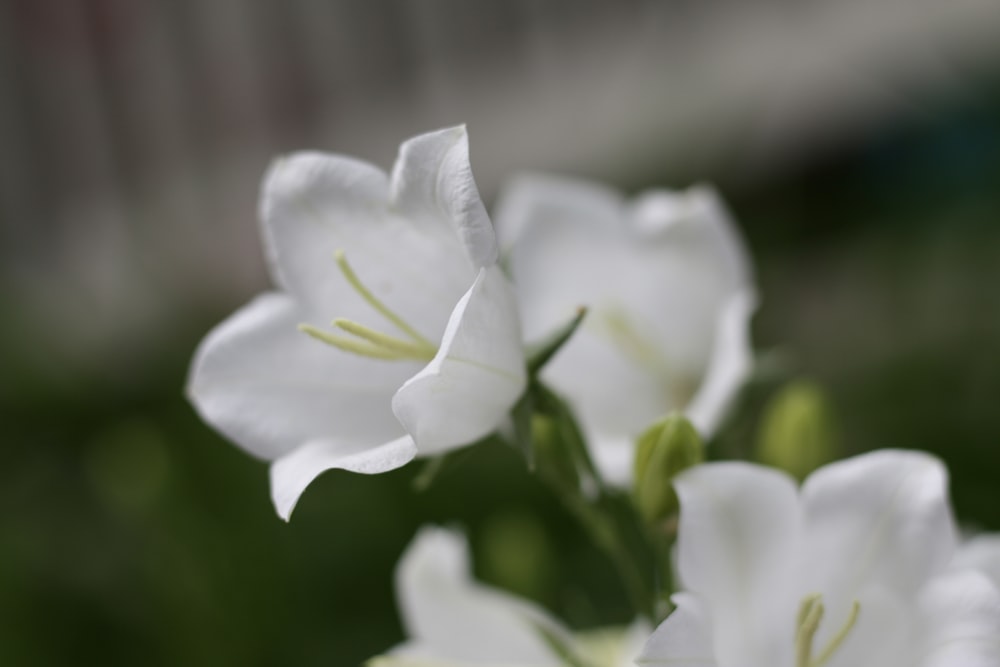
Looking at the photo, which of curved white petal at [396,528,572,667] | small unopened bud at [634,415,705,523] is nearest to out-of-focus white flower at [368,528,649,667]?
curved white petal at [396,528,572,667]

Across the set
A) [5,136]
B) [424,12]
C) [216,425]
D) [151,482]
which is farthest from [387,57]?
[216,425]

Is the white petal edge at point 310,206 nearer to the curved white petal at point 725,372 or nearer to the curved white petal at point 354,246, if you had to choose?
the curved white petal at point 354,246

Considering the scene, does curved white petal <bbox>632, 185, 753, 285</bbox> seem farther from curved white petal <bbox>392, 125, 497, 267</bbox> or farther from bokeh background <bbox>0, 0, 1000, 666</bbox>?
curved white petal <bbox>392, 125, 497, 267</bbox>

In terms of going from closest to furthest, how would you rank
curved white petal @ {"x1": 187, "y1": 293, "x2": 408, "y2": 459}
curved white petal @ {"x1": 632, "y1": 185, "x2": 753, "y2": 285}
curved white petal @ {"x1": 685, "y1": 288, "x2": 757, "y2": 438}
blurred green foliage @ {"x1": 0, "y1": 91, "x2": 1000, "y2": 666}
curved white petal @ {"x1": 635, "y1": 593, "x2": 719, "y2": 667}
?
curved white petal @ {"x1": 635, "y1": 593, "x2": 719, "y2": 667} → curved white petal @ {"x1": 187, "y1": 293, "x2": 408, "y2": 459} → curved white petal @ {"x1": 685, "y1": 288, "x2": 757, "y2": 438} → curved white petal @ {"x1": 632, "y1": 185, "x2": 753, "y2": 285} → blurred green foliage @ {"x1": 0, "y1": 91, "x2": 1000, "y2": 666}

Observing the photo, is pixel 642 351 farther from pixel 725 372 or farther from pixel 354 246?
pixel 354 246

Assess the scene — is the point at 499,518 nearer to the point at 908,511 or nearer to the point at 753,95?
the point at 908,511

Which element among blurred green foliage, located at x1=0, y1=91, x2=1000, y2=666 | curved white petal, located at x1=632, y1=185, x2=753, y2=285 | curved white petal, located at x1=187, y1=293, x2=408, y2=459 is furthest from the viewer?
blurred green foliage, located at x1=0, y1=91, x2=1000, y2=666
